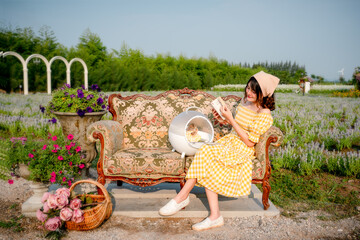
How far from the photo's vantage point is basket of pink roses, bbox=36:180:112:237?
270 centimetres

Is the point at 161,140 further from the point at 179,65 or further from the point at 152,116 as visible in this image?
the point at 179,65

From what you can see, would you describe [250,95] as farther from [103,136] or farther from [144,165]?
[103,136]

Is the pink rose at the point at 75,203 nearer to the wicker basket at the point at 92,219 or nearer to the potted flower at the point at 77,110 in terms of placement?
the wicker basket at the point at 92,219

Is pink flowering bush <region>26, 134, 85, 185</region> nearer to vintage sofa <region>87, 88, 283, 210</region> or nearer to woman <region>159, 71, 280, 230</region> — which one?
vintage sofa <region>87, 88, 283, 210</region>

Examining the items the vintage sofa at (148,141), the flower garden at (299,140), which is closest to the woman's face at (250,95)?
the vintage sofa at (148,141)

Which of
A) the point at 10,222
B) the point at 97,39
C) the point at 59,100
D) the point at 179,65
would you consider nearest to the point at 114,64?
the point at 97,39

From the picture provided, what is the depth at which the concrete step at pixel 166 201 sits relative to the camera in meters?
3.24

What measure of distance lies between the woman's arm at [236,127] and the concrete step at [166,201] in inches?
31.7

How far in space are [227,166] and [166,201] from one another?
1013mm

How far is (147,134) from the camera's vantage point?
13.1 ft

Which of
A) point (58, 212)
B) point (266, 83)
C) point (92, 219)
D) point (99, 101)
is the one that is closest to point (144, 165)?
point (92, 219)

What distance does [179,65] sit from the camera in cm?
2756

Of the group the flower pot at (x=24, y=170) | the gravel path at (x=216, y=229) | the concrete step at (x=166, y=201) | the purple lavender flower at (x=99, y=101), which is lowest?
the gravel path at (x=216, y=229)

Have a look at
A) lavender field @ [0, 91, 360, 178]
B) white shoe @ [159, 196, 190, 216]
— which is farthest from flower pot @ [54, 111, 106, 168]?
lavender field @ [0, 91, 360, 178]
